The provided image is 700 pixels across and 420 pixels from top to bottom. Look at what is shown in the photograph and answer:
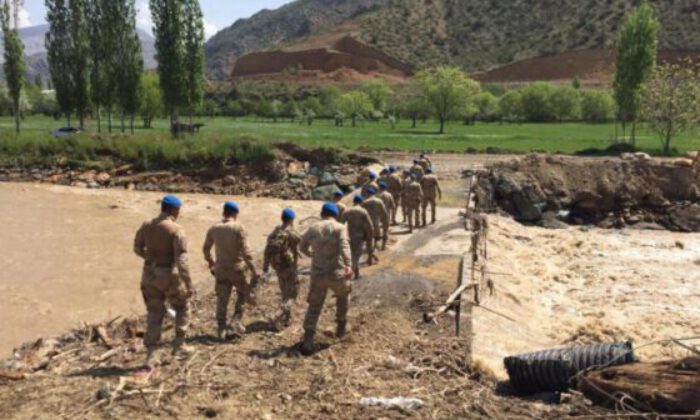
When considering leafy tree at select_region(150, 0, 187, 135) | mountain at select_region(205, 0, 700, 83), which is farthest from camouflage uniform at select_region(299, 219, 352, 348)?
mountain at select_region(205, 0, 700, 83)

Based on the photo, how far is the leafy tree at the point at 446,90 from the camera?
197 ft

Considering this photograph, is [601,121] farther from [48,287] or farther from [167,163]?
[48,287]

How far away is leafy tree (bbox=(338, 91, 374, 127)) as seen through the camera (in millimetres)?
75938

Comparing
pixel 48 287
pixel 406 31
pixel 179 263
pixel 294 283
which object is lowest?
pixel 48 287

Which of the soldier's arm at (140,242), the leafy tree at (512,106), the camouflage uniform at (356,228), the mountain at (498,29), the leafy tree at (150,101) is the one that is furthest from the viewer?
the mountain at (498,29)

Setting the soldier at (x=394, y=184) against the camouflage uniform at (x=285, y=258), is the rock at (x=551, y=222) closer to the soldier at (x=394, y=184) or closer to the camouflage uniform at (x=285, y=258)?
the soldier at (x=394, y=184)

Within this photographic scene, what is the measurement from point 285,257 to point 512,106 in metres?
72.4

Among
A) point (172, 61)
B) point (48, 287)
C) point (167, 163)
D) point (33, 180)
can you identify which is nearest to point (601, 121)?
point (172, 61)

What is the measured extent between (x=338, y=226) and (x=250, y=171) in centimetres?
2432

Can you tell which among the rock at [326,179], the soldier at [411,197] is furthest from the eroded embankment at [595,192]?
the rock at [326,179]

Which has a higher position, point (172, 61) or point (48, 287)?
point (172, 61)

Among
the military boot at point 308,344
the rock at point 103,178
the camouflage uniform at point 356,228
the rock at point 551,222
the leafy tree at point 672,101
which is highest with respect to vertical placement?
the leafy tree at point 672,101

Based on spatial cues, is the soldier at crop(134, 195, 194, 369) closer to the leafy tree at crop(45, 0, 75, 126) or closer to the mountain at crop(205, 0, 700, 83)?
the leafy tree at crop(45, 0, 75, 126)

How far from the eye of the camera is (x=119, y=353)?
904 centimetres
